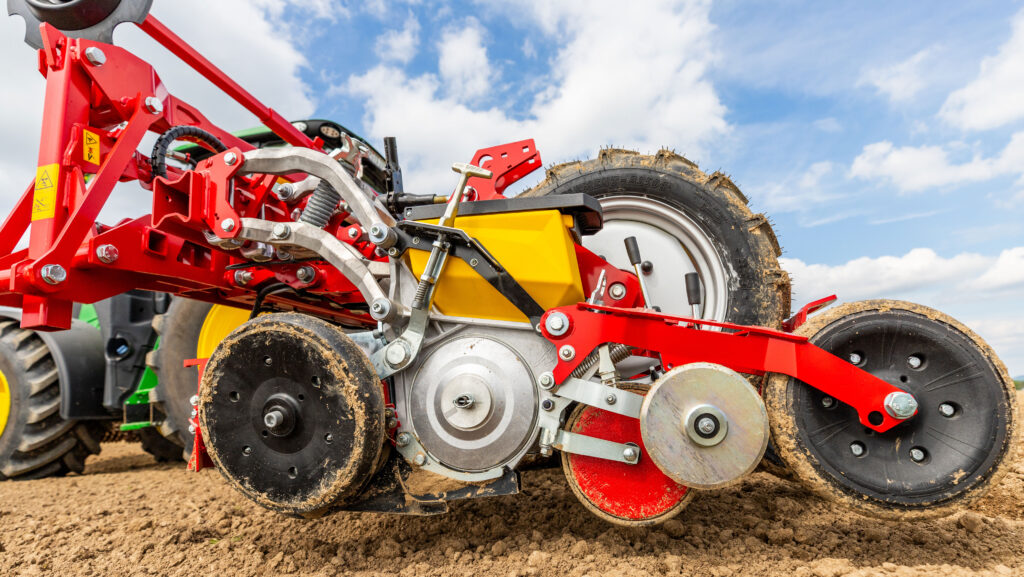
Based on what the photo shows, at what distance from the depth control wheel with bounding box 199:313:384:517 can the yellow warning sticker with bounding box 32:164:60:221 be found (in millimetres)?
1107

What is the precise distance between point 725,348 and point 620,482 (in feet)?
2.12

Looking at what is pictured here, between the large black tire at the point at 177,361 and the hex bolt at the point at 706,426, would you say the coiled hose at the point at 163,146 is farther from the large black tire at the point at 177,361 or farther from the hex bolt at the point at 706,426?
the hex bolt at the point at 706,426

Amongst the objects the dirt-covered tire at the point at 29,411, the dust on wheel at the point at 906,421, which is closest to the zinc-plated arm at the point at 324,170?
the dust on wheel at the point at 906,421

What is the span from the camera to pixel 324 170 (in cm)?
260

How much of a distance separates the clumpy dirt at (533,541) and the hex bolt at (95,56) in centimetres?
225

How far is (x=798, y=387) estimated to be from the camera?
2.20 metres

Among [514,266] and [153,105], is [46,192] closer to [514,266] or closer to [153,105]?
[153,105]

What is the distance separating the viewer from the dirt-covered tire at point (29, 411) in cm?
455

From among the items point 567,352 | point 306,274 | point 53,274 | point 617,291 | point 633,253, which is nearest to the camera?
point 567,352

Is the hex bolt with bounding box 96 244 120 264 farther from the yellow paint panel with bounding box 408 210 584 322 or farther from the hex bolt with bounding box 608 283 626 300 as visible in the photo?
the hex bolt with bounding box 608 283 626 300

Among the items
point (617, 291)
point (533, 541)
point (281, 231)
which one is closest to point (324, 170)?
point (281, 231)

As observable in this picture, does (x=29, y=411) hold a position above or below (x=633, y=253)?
below

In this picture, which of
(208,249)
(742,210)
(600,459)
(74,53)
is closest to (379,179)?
(208,249)

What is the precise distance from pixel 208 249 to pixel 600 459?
2.24 meters
